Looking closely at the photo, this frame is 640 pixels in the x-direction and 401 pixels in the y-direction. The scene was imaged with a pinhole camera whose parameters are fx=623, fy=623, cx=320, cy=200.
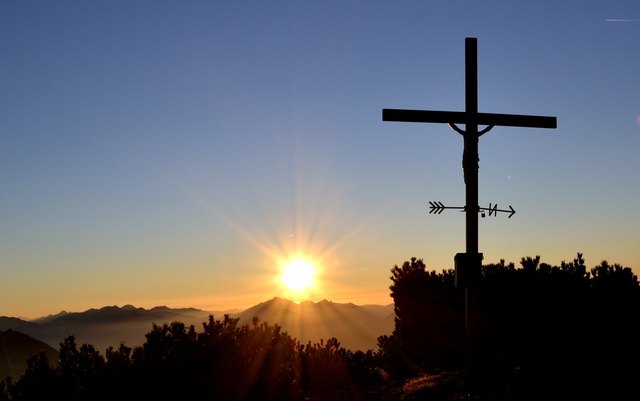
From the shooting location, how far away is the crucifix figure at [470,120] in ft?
47.1

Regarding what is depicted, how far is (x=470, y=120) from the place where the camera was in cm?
1495

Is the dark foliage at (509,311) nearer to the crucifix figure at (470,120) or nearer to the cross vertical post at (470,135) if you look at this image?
the cross vertical post at (470,135)

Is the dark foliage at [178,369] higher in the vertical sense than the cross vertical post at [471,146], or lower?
lower

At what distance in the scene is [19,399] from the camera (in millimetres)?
11914

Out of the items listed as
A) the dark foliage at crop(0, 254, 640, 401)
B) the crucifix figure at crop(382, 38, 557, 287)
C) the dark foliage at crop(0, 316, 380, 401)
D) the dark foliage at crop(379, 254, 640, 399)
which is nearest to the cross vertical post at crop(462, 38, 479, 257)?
the crucifix figure at crop(382, 38, 557, 287)

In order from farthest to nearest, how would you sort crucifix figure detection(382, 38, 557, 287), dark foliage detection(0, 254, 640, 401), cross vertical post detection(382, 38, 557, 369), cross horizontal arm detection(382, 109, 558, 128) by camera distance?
cross horizontal arm detection(382, 109, 558, 128), crucifix figure detection(382, 38, 557, 287), cross vertical post detection(382, 38, 557, 369), dark foliage detection(0, 254, 640, 401)

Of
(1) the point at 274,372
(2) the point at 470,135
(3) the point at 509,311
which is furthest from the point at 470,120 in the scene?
(3) the point at 509,311

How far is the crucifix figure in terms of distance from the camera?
1434 cm

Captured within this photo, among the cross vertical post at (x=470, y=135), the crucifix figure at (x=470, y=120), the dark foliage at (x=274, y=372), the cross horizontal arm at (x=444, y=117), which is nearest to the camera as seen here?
the dark foliage at (x=274, y=372)

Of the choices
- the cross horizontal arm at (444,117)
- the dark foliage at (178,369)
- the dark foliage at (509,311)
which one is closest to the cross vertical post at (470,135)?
the cross horizontal arm at (444,117)

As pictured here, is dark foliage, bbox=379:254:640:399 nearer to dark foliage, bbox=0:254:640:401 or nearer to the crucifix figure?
dark foliage, bbox=0:254:640:401

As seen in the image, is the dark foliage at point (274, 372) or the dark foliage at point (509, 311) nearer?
the dark foliage at point (274, 372)

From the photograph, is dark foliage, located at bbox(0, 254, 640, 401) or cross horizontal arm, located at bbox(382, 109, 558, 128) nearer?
dark foliage, located at bbox(0, 254, 640, 401)

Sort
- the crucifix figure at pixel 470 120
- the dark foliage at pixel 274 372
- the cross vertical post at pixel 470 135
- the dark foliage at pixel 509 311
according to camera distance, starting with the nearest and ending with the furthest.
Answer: the dark foliage at pixel 274 372 → the cross vertical post at pixel 470 135 → the crucifix figure at pixel 470 120 → the dark foliage at pixel 509 311
